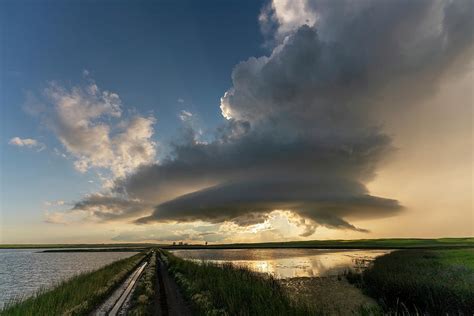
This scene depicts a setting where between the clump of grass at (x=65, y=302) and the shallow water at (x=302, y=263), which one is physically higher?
the shallow water at (x=302, y=263)

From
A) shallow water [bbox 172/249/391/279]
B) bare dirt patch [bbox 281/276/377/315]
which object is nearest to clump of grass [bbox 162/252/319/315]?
bare dirt patch [bbox 281/276/377/315]

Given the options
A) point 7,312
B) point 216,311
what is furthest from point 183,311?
point 7,312

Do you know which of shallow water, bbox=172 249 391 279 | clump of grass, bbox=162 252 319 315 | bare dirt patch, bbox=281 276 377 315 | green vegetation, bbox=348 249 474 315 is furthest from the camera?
shallow water, bbox=172 249 391 279

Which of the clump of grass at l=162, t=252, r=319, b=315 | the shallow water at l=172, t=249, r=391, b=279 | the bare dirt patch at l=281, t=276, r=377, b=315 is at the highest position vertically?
the shallow water at l=172, t=249, r=391, b=279

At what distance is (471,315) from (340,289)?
41.2 feet

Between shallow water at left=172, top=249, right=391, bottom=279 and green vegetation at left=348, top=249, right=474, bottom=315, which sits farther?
shallow water at left=172, top=249, right=391, bottom=279

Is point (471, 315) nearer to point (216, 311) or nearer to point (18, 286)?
point (216, 311)

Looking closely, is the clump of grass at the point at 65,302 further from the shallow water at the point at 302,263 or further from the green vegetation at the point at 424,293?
the shallow water at the point at 302,263

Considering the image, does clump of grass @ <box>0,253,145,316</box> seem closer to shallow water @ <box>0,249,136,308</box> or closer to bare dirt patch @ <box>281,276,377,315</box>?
shallow water @ <box>0,249,136,308</box>

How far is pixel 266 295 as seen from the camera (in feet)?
59.9

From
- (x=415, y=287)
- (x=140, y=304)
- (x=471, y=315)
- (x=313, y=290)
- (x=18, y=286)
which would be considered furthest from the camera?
(x=18, y=286)

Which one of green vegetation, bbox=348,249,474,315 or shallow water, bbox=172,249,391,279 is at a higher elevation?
shallow water, bbox=172,249,391,279

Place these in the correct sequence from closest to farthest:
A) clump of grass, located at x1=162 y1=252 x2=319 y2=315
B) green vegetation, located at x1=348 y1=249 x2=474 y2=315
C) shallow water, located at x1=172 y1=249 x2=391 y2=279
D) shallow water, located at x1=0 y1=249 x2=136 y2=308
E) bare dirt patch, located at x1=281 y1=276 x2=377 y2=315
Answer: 1. clump of grass, located at x1=162 y1=252 x2=319 y2=315
2. green vegetation, located at x1=348 y1=249 x2=474 y2=315
3. bare dirt patch, located at x1=281 y1=276 x2=377 y2=315
4. shallow water, located at x1=0 y1=249 x2=136 y2=308
5. shallow water, located at x1=172 y1=249 x2=391 y2=279

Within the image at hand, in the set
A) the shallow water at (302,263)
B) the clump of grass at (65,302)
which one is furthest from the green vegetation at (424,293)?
the clump of grass at (65,302)
